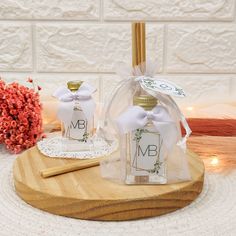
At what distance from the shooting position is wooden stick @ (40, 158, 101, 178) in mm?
694

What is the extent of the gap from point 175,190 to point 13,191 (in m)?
0.26

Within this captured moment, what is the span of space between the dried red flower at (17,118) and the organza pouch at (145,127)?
0.28 meters

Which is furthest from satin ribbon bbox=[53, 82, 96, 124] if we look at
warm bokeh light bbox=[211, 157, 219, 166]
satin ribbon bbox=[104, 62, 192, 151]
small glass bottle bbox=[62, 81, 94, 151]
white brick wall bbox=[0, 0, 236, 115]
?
white brick wall bbox=[0, 0, 236, 115]

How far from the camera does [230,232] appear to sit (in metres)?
0.58

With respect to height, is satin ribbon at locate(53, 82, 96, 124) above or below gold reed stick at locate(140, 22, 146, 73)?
below

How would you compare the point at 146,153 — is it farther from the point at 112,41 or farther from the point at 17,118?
the point at 112,41

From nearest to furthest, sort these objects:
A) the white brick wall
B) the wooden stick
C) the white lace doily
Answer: the wooden stick
the white lace doily
the white brick wall

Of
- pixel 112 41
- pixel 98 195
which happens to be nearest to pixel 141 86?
pixel 98 195

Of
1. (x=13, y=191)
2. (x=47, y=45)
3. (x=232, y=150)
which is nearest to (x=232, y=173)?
(x=232, y=150)

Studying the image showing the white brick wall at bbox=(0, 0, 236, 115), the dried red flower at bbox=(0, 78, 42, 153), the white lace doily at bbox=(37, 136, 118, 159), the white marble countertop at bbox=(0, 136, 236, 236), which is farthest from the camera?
the white brick wall at bbox=(0, 0, 236, 115)

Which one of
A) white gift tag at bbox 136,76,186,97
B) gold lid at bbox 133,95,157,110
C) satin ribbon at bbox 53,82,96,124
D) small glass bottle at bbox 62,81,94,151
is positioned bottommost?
small glass bottle at bbox 62,81,94,151

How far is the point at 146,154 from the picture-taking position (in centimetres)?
65

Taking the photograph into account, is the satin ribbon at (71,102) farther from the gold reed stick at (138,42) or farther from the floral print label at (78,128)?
the gold reed stick at (138,42)

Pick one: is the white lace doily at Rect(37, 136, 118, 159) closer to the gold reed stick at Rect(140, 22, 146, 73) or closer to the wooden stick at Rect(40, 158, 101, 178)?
the wooden stick at Rect(40, 158, 101, 178)
